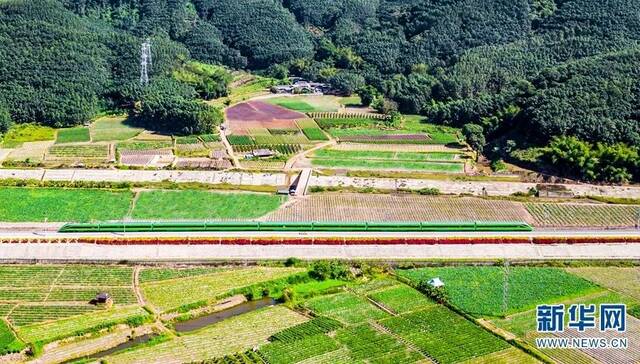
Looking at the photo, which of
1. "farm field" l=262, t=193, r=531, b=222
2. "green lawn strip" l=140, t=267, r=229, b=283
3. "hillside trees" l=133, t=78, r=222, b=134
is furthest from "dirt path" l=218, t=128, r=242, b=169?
"green lawn strip" l=140, t=267, r=229, b=283

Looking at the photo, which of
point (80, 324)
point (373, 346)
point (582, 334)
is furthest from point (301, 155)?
point (582, 334)

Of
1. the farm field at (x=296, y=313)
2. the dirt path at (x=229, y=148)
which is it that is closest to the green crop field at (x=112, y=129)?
the dirt path at (x=229, y=148)

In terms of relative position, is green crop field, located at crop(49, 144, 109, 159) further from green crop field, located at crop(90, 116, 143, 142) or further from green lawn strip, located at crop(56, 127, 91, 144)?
green crop field, located at crop(90, 116, 143, 142)

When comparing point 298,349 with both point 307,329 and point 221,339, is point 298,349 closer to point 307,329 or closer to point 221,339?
point 307,329

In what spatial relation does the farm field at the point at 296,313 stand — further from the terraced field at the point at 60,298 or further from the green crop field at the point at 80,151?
the green crop field at the point at 80,151

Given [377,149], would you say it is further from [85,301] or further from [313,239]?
[85,301]
